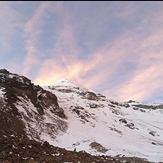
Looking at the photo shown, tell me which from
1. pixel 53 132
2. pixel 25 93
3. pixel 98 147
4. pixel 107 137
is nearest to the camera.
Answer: pixel 98 147

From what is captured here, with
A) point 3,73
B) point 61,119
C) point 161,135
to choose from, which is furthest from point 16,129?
point 161,135

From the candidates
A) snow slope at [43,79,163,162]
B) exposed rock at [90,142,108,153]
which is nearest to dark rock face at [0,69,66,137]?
snow slope at [43,79,163,162]

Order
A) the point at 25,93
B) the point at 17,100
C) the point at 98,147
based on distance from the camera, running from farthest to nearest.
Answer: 1. the point at 25,93
2. the point at 17,100
3. the point at 98,147

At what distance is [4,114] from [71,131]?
11.6 meters

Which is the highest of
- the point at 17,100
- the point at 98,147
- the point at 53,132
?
the point at 17,100

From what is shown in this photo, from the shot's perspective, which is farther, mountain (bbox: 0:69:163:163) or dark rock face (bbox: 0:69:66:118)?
dark rock face (bbox: 0:69:66:118)

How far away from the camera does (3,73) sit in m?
40.8

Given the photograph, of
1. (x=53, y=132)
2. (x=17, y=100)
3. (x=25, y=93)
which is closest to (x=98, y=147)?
(x=53, y=132)

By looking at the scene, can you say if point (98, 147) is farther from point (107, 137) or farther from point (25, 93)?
point (25, 93)

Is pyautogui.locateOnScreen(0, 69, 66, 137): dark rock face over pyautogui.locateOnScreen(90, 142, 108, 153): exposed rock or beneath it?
over

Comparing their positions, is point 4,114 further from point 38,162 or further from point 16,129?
point 38,162

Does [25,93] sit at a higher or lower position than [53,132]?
higher

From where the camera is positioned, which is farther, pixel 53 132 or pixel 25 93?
pixel 25 93

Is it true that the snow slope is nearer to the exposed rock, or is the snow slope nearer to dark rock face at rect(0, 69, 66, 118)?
the exposed rock
